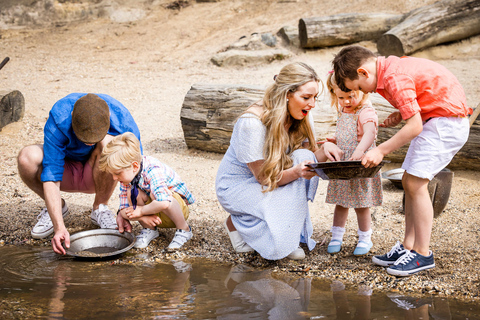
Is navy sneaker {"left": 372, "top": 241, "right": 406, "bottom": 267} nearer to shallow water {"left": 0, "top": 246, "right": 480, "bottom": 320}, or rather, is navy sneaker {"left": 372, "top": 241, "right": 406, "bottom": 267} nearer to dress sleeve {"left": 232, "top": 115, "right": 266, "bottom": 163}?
shallow water {"left": 0, "top": 246, "right": 480, "bottom": 320}

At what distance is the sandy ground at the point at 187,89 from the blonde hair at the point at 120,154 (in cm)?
74

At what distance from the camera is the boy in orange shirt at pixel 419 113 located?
115 inches

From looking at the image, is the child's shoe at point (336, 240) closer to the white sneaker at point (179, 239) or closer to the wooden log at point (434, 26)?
the white sneaker at point (179, 239)

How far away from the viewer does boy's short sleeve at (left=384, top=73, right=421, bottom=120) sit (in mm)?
2840

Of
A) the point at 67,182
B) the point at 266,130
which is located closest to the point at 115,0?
the point at 67,182

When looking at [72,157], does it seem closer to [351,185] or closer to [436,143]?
[351,185]

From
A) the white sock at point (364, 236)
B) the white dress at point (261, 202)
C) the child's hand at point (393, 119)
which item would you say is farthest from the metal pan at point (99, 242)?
the child's hand at point (393, 119)

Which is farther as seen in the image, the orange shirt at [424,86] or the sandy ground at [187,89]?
the sandy ground at [187,89]

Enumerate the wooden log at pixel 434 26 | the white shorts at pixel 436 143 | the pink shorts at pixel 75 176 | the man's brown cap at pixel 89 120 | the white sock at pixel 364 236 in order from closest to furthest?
the white shorts at pixel 436 143
the man's brown cap at pixel 89 120
the white sock at pixel 364 236
the pink shorts at pixel 75 176
the wooden log at pixel 434 26

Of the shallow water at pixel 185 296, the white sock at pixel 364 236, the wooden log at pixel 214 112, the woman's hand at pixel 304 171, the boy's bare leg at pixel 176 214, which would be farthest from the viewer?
the wooden log at pixel 214 112

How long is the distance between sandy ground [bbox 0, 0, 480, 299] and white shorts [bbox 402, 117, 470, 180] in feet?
2.28

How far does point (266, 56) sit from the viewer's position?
33.0 feet

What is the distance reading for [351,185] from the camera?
3.43 meters

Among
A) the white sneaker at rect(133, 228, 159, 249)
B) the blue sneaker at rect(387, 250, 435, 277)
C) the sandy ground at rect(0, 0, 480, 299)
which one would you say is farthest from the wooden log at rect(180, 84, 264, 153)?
the blue sneaker at rect(387, 250, 435, 277)
